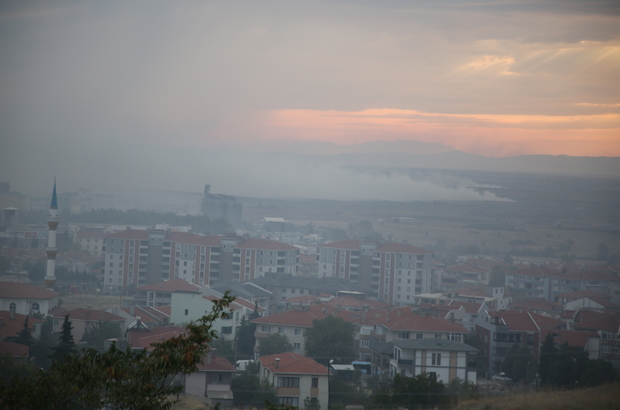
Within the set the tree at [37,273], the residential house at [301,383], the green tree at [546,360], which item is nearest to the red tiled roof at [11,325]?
the residential house at [301,383]

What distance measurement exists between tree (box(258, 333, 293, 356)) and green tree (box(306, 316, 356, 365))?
1.42 ft

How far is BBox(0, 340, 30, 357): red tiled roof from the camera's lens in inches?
363

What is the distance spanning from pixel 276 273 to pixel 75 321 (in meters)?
10.4

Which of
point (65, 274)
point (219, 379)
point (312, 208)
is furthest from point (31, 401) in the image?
point (312, 208)

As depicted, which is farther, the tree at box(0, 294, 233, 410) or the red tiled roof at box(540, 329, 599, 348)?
the red tiled roof at box(540, 329, 599, 348)

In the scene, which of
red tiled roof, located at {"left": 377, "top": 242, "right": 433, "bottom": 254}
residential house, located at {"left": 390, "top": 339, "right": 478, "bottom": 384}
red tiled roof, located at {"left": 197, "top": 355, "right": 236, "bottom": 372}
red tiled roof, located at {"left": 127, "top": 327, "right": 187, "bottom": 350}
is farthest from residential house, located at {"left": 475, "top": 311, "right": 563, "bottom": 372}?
red tiled roof, located at {"left": 377, "top": 242, "right": 433, "bottom": 254}

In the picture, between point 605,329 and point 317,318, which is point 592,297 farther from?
point 317,318

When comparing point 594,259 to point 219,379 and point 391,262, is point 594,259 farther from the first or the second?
point 219,379

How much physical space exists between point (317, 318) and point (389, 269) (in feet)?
36.7

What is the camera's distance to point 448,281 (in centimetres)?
2638

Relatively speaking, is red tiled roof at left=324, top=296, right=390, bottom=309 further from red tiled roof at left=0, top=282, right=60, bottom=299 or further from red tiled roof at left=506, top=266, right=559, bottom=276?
red tiled roof at left=506, top=266, right=559, bottom=276

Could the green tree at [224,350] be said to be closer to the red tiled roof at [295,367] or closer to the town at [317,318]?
the town at [317,318]

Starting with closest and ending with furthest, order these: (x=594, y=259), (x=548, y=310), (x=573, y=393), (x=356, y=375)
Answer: (x=573, y=393) → (x=356, y=375) → (x=548, y=310) → (x=594, y=259)

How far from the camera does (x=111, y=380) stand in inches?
133
